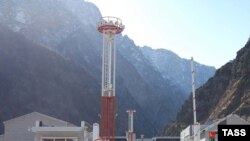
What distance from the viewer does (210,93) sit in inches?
5463

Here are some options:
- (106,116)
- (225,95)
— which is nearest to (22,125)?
(106,116)

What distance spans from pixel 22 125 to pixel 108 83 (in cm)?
1873

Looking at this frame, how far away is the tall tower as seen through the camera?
43469 millimetres

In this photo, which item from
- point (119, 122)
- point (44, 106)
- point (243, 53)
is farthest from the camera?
point (119, 122)

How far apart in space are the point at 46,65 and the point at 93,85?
2154cm

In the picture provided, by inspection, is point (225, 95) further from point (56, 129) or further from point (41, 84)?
point (56, 129)

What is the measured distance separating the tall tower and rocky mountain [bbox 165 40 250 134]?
57329mm

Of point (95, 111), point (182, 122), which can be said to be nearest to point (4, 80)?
point (95, 111)

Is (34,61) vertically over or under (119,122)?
over

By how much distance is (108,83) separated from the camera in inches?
1797

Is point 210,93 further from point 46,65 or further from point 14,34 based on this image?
point 14,34

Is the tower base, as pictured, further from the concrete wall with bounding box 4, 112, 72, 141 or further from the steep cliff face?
the steep cliff face

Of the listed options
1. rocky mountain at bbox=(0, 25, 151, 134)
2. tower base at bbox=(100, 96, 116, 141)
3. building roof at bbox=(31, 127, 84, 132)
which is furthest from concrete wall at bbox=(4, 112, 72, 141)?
rocky mountain at bbox=(0, 25, 151, 134)

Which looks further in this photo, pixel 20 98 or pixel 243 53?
pixel 20 98
